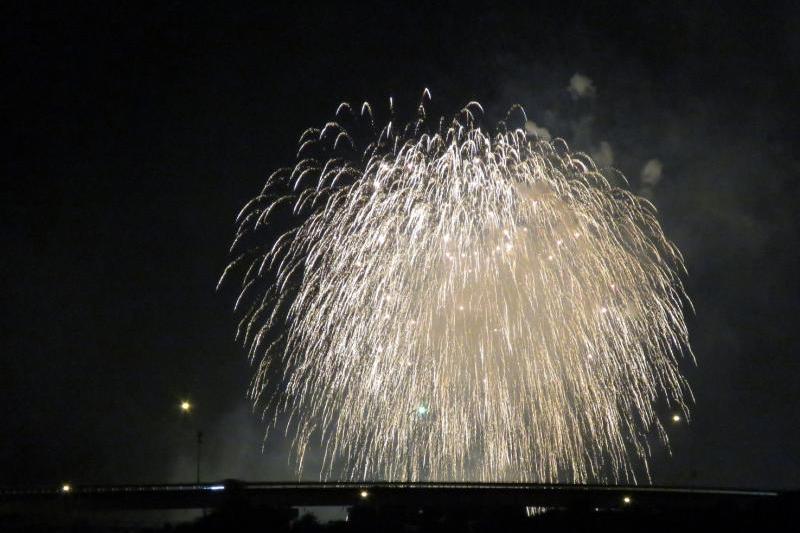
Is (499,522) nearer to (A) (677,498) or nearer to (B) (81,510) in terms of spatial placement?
(A) (677,498)

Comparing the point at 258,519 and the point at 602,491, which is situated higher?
the point at 602,491

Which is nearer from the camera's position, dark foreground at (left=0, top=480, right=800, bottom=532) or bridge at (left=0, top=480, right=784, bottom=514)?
dark foreground at (left=0, top=480, right=800, bottom=532)

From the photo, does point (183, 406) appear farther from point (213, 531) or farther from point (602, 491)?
point (602, 491)

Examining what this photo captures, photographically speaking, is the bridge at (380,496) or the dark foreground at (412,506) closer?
the dark foreground at (412,506)

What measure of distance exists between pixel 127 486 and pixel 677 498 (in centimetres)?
3662

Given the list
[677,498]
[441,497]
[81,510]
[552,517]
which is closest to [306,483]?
[441,497]

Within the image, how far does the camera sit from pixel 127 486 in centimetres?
4541

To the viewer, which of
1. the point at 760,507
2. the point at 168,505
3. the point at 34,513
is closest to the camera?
the point at 760,507

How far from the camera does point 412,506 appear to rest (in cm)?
4888

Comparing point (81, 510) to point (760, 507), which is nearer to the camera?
point (760, 507)

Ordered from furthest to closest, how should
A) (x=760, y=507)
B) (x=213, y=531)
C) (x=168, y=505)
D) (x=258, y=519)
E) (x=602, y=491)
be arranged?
(x=602, y=491), (x=168, y=505), (x=760, y=507), (x=258, y=519), (x=213, y=531)

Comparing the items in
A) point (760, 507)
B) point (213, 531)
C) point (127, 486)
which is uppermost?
point (127, 486)

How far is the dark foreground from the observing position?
34000 millimetres

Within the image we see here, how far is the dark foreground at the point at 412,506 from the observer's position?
3400 cm
